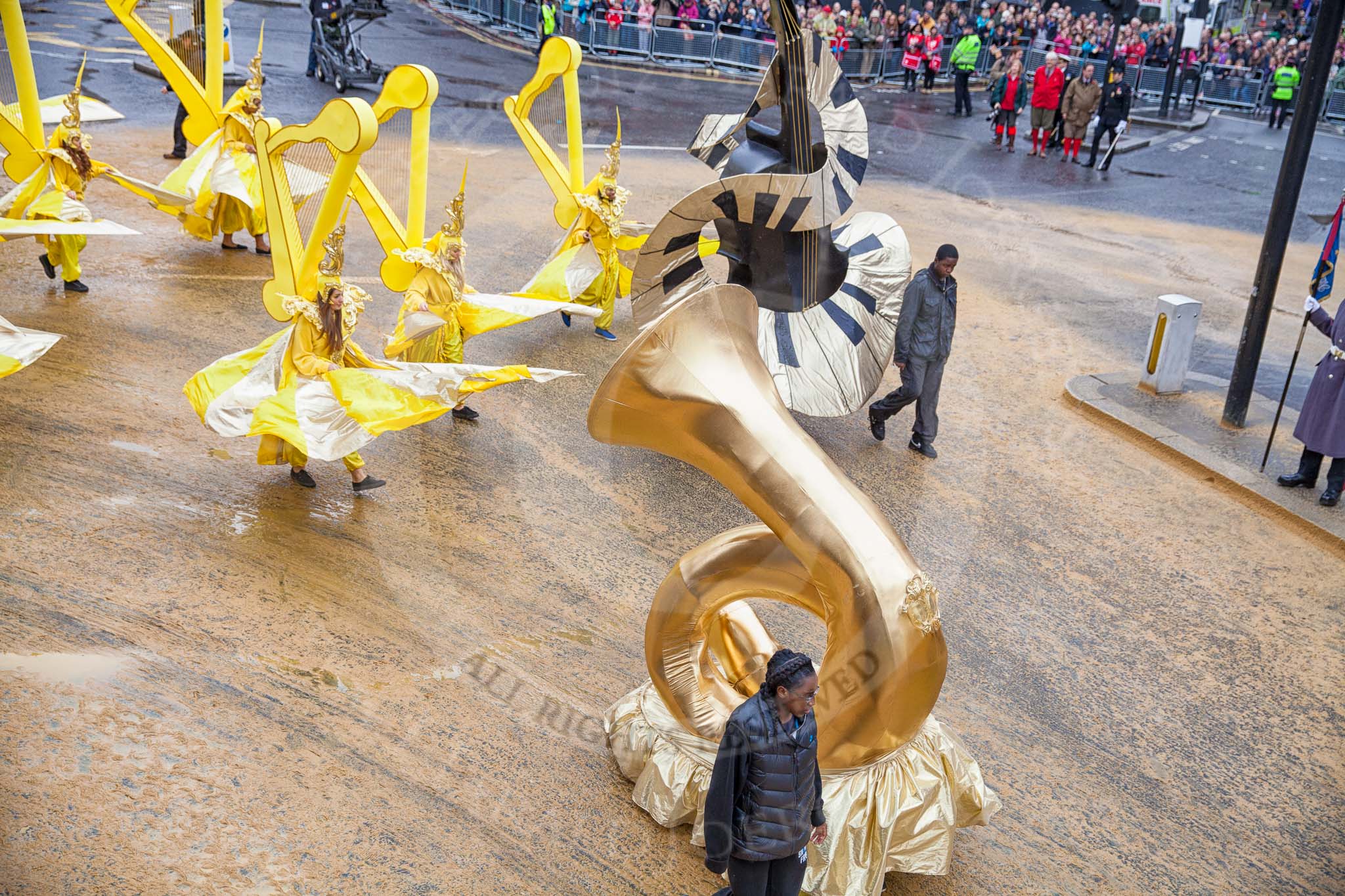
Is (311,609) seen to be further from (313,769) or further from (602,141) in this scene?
(602,141)

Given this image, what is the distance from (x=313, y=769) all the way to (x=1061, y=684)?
12.6ft

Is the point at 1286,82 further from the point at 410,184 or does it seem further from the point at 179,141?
the point at 410,184

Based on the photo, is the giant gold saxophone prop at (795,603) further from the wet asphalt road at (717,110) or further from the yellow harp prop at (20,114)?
the wet asphalt road at (717,110)

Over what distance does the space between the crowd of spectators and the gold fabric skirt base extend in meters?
20.7

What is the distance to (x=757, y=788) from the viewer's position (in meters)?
3.76

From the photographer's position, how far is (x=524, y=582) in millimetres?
6395

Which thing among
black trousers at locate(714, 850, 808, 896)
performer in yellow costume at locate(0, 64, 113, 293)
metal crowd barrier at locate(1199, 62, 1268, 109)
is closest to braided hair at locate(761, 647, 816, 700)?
black trousers at locate(714, 850, 808, 896)

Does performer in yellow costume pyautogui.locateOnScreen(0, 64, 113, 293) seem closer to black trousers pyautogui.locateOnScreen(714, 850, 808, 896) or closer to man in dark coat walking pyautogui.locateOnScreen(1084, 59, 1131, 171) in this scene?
black trousers pyautogui.locateOnScreen(714, 850, 808, 896)

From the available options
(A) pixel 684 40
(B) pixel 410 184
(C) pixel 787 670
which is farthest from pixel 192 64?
(A) pixel 684 40

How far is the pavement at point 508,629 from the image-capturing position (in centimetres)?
462

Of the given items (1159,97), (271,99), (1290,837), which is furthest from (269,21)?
(1290,837)

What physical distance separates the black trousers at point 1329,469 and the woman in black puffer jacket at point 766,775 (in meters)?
5.97

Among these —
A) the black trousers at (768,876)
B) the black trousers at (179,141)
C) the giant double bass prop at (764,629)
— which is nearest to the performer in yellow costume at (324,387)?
the giant double bass prop at (764,629)

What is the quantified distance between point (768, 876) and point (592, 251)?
649cm
